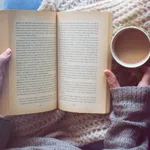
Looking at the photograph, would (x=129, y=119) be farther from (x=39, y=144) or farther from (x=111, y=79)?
(x=39, y=144)

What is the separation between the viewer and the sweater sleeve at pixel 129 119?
674 mm

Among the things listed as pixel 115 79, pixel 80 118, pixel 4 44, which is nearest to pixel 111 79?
pixel 115 79

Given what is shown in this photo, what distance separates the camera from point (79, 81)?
2.33 ft

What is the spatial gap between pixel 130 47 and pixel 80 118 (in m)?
0.18

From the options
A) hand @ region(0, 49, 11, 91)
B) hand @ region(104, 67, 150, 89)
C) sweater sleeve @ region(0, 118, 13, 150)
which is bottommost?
sweater sleeve @ region(0, 118, 13, 150)

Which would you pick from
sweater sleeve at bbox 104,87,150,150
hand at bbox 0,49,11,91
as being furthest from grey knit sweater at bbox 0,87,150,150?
hand at bbox 0,49,11,91

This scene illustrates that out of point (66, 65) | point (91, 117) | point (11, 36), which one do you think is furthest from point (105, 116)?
point (11, 36)

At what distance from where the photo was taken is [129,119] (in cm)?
68

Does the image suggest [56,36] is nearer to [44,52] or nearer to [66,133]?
[44,52]

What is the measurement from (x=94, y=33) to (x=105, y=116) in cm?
17

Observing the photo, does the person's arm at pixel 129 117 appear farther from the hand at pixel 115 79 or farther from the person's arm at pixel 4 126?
the person's arm at pixel 4 126

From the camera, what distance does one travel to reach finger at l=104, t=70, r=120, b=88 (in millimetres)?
695

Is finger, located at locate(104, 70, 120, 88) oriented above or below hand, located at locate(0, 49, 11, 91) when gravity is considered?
below

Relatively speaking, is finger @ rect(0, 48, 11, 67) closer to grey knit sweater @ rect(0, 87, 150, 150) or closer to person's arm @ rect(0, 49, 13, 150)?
person's arm @ rect(0, 49, 13, 150)
